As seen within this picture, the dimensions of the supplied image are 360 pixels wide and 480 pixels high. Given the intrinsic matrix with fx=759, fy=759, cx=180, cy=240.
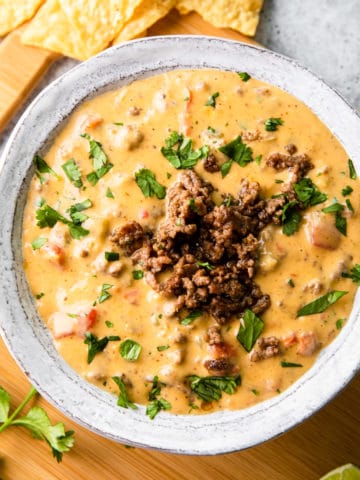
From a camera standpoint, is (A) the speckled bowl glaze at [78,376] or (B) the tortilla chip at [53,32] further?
(B) the tortilla chip at [53,32]

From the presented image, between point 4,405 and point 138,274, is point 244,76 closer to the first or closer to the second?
point 138,274

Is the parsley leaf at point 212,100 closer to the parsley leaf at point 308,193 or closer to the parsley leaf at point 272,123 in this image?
the parsley leaf at point 272,123

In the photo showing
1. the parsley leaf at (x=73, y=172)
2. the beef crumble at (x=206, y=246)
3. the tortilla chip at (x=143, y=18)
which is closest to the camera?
the beef crumble at (x=206, y=246)

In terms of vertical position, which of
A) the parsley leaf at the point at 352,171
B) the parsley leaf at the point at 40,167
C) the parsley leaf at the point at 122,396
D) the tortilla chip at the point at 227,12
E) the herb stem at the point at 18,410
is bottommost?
the herb stem at the point at 18,410

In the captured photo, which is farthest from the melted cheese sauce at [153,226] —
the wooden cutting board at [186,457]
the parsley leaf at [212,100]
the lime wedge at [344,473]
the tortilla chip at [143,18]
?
the lime wedge at [344,473]

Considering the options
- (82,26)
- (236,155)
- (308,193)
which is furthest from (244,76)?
(82,26)

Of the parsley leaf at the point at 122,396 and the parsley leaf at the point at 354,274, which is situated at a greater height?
the parsley leaf at the point at 354,274

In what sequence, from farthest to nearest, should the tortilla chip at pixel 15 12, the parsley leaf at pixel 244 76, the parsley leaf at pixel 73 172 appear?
the tortilla chip at pixel 15 12 < the parsley leaf at pixel 244 76 < the parsley leaf at pixel 73 172
